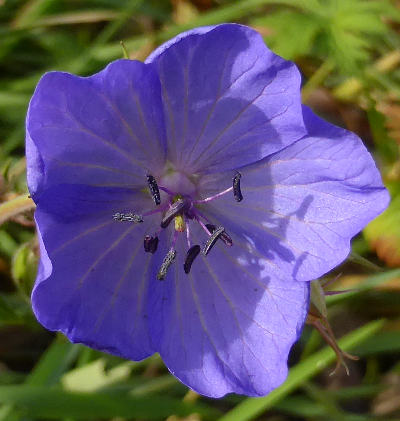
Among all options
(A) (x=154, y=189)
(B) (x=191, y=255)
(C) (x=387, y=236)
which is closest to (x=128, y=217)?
(A) (x=154, y=189)

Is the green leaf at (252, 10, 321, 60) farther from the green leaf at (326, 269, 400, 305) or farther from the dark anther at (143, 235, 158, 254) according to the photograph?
the dark anther at (143, 235, 158, 254)

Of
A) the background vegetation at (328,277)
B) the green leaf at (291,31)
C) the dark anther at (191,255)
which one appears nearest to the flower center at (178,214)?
the dark anther at (191,255)

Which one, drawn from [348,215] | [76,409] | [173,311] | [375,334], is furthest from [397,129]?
[76,409]

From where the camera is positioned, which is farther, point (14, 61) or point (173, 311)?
point (14, 61)

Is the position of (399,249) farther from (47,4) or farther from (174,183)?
(47,4)

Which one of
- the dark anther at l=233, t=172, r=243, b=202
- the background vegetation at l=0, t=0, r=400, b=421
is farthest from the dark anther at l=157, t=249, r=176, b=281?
the background vegetation at l=0, t=0, r=400, b=421

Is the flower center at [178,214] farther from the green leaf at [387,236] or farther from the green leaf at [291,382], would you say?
the green leaf at [387,236]

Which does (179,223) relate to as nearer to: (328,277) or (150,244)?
(150,244)
